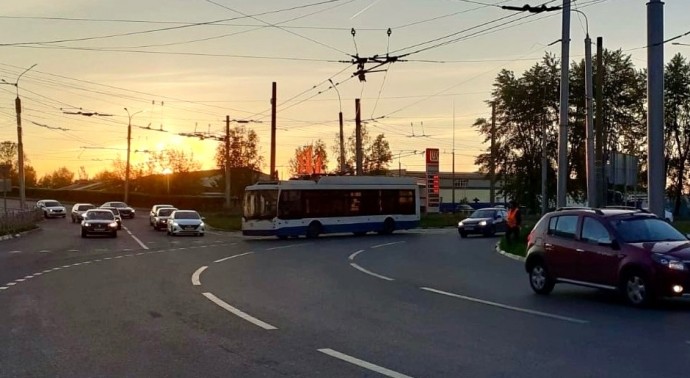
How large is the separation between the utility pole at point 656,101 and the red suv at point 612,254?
517cm

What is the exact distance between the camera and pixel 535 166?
233 ft

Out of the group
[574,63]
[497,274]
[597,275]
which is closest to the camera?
[597,275]

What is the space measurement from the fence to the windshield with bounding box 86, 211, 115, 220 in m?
4.24

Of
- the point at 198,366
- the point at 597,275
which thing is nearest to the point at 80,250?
the point at 597,275

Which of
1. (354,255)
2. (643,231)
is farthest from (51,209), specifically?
(643,231)

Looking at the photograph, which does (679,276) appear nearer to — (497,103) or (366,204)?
(366,204)

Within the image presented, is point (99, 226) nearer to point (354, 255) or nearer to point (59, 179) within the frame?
point (354, 255)

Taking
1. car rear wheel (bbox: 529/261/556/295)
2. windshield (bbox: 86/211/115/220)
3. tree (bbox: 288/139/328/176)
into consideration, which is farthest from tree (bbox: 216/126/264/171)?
car rear wheel (bbox: 529/261/556/295)

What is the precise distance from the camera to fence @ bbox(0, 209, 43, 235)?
148ft

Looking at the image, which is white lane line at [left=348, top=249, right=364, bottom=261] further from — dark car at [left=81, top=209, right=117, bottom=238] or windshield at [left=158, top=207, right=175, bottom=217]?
windshield at [left=158, top=207, right=175, bottom=217]

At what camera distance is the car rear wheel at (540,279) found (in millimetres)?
15758

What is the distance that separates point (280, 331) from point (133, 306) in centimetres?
389

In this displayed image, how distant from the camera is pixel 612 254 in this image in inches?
557

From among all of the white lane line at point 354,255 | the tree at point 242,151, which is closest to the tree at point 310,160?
the tree at point 242,151
